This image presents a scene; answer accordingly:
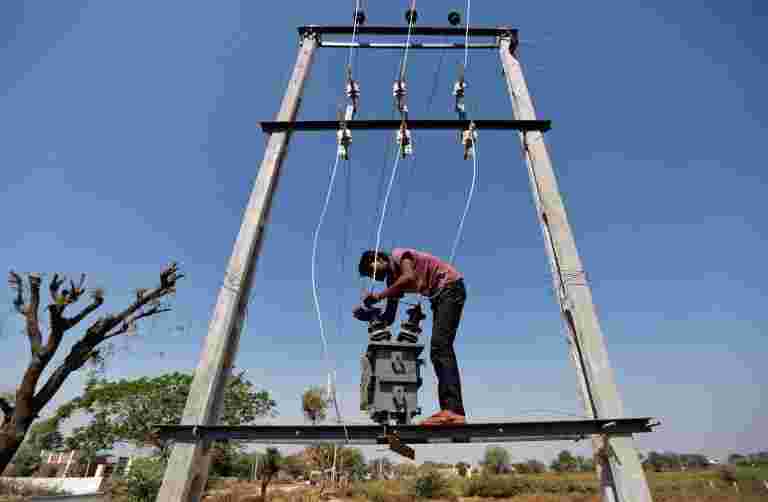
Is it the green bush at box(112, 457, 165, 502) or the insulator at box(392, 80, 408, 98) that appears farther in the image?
the green bush at box(112, 457, 165, 502)

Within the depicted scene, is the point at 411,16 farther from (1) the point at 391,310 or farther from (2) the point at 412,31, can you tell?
(1) the point at 391,310

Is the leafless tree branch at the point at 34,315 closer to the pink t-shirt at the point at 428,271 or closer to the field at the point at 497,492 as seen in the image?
the pink t-shirt at the point at 428,271

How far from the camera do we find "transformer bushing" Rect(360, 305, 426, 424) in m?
2.66

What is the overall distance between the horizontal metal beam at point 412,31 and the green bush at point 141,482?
61.1ft

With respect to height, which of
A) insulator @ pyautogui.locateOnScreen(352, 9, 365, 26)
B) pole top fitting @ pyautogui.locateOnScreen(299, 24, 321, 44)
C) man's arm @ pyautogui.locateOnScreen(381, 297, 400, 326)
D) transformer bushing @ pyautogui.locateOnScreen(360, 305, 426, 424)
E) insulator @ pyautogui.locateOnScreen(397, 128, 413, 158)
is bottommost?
transformer bushing @ pyautogui.locateOnScreen(360, 305, 426, 424)

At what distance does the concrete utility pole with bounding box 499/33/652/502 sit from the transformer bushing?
116 centimetres

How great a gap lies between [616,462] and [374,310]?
6.24 feet

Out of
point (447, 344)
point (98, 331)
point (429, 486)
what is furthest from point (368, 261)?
point (429, 486)

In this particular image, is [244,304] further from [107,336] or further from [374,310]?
[107,336]

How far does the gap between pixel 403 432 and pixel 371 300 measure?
1095 millimetres

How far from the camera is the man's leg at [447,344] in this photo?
2.83 meters

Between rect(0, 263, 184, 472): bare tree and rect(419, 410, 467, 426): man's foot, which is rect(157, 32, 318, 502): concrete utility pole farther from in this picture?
rect(0, 263, 184, 472): bare tree

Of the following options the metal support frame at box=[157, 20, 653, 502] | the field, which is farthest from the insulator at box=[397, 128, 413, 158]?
the field

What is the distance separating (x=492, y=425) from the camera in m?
2.43
